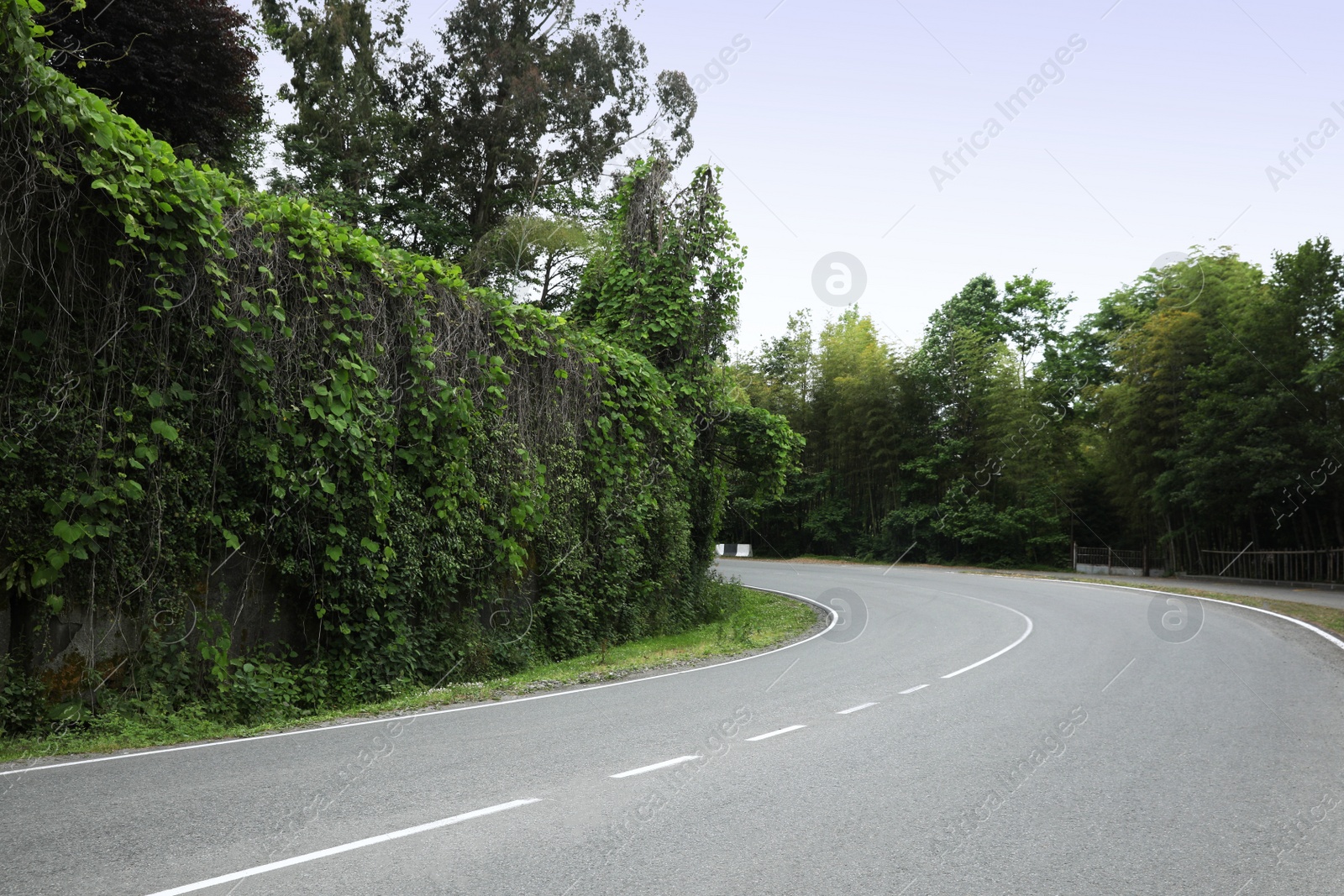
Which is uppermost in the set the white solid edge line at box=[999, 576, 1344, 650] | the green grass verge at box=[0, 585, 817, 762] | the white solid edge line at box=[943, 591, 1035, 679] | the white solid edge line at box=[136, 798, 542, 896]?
the white solid edge line at box=[999, 576, 1344, 650]

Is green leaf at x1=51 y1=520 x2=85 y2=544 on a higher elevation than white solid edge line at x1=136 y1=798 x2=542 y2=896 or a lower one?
higher

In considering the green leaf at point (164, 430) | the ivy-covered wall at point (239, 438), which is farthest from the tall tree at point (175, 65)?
the green leaf at point (164, 430)

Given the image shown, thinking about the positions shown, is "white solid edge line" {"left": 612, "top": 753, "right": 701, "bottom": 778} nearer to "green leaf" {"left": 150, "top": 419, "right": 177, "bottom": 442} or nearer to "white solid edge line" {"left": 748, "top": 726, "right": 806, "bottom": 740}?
"white solid edge line" {"left": 748, "top": 726, "right": 806, "bottom": 740}

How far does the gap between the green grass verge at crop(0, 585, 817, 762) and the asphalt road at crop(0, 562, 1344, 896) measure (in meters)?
0.55

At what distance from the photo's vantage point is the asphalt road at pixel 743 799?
4082mm

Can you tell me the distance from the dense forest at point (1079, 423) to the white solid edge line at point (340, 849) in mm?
16789

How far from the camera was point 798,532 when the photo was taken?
5384 cm

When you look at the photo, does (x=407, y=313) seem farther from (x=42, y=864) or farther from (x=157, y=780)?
(x=42, y=864)

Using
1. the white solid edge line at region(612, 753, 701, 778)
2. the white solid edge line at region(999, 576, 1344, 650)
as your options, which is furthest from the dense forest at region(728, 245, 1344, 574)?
the white solid edge line at region(612, 753, 701, 778)

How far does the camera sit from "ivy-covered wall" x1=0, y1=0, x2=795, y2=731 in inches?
274

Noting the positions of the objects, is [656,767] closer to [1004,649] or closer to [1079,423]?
[1004,649]

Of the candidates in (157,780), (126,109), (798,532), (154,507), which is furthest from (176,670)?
(798,532)

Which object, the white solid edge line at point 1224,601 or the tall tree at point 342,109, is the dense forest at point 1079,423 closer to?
the white solid edge line at point 1224,601

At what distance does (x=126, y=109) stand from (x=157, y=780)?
17.3m
